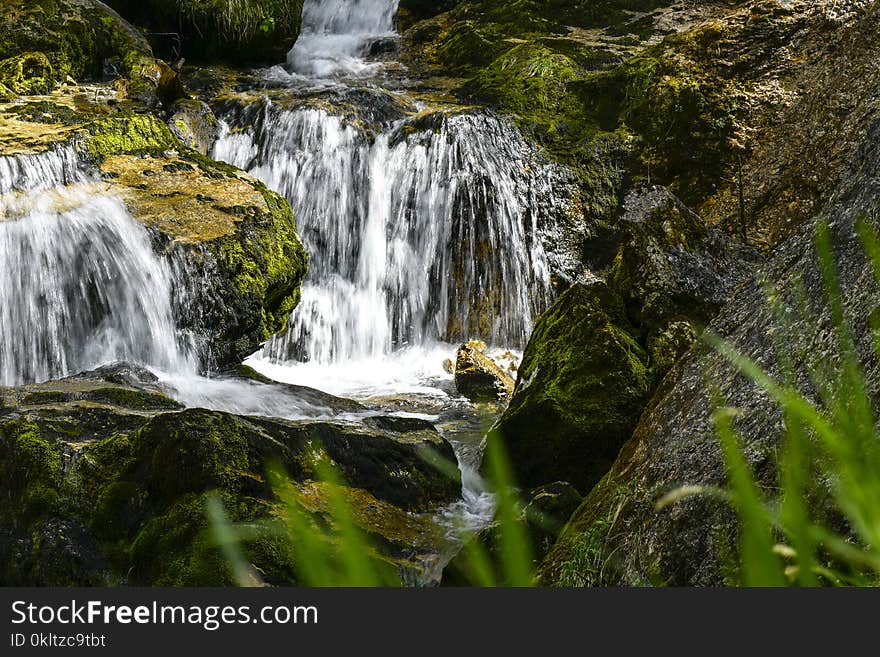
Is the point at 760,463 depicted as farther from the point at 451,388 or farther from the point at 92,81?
the point at 92,81

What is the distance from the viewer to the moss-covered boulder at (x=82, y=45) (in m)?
A: 13.6

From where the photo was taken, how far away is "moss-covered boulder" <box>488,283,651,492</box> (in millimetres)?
6402

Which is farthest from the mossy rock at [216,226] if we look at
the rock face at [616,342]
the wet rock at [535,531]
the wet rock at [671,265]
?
the wet rock at [535,531]

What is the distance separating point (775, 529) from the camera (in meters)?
2.06

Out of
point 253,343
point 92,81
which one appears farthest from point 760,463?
point 92,81

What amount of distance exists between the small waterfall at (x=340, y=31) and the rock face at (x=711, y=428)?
16135 mm

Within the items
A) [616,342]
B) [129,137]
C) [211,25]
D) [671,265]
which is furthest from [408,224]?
[211,25]

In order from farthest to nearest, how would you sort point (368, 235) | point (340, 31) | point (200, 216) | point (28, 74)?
point (340, 31) → point (368, 235) → point (28, 74) → point (200, 216)

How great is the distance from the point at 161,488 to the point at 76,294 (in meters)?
5.39

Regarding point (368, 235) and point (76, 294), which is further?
point (368, 235)

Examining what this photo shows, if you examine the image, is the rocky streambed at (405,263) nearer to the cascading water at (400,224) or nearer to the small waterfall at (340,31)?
the cascading water at (400,224)

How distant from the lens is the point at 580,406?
6.57 metres

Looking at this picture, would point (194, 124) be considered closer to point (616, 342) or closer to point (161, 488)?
point (616, 342)

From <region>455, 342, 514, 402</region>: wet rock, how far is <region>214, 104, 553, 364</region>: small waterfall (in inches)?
60.6
